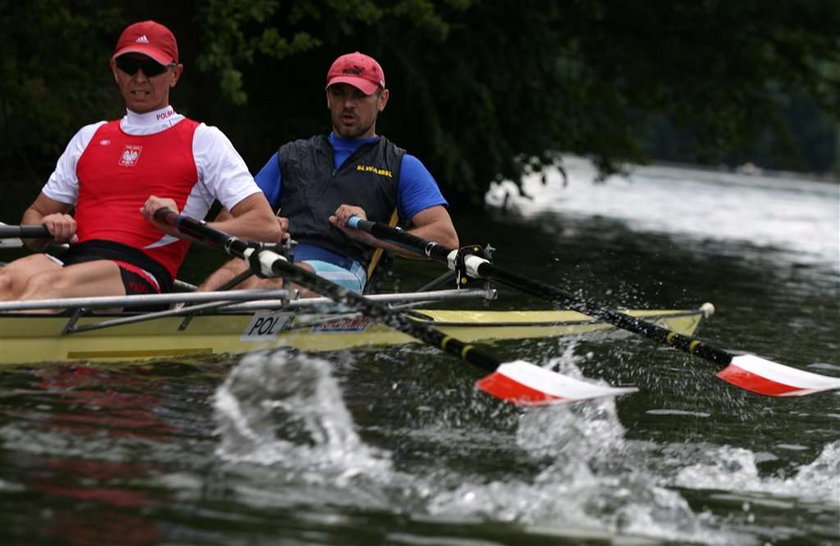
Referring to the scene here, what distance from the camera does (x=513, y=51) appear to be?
2144 cm

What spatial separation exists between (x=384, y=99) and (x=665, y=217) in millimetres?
22527

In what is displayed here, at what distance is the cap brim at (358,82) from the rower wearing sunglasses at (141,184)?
3.84 ft

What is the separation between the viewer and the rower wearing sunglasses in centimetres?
710

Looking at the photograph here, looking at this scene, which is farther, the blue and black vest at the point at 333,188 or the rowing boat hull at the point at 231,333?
the blue and black vest at the point at 333,188

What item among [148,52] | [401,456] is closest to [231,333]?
[148,52]

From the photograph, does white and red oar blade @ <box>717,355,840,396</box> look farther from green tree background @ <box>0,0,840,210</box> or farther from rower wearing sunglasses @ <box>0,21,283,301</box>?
green tree background @ <box>0,0,840,210</box>

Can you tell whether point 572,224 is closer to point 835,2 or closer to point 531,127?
point 531,127

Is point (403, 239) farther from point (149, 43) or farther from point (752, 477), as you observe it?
point (752, 477)

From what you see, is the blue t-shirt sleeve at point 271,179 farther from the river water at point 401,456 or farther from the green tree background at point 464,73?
the green tree background at point 464,73

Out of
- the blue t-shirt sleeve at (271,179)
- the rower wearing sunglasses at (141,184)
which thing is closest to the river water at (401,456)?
the rower wearing sunglasses at (141,184)

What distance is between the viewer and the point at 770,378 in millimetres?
7316

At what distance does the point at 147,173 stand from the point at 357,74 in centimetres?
162

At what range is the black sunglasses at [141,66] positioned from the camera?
23.3ft

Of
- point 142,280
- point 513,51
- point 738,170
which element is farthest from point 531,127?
point 738,170
